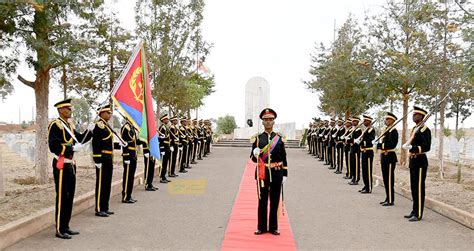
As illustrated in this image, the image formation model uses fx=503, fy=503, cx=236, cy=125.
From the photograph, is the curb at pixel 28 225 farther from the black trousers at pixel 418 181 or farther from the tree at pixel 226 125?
the tree at pixel 226 125

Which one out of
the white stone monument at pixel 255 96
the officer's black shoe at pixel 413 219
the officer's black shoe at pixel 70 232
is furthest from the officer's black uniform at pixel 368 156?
the white stone monument at pixel 255 96

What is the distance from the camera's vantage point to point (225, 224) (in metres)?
8.11

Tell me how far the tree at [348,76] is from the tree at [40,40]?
368 inches

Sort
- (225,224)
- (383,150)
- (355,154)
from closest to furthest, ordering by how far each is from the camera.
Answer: (225,224), (383,150), (355,154)

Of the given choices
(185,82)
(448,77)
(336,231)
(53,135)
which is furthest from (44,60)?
(185,82)

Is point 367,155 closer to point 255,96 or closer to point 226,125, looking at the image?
point 255,96

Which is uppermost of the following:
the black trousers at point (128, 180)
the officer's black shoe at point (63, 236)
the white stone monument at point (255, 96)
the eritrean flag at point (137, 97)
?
the white stone monument at point (255, 96)

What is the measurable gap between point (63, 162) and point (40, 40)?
3.48 metres

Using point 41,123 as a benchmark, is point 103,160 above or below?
below

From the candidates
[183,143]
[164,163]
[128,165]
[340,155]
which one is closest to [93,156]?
[128,165]

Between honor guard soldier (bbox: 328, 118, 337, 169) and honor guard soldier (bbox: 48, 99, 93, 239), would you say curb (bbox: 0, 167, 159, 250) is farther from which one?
honor guard soldier (bbox: 328, 118, 337, 169)

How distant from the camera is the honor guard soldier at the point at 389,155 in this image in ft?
33.7

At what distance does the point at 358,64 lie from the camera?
17062 mm

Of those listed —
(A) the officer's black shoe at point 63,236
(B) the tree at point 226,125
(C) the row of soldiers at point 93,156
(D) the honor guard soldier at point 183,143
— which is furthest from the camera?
(B) the tree at point 226,125
